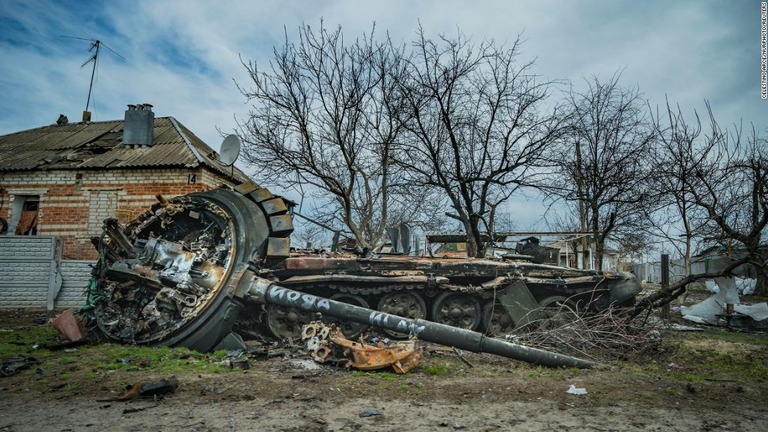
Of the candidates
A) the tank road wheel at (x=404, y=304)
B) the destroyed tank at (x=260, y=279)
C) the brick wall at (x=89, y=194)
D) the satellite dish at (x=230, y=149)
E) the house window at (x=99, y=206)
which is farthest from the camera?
the house window at (x=99, y=206)

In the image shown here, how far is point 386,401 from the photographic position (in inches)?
187

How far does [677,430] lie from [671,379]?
2042 mm

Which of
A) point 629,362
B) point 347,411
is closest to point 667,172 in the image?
point 629,362

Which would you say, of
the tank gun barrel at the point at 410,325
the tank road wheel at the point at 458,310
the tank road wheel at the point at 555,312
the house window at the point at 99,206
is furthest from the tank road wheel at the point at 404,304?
the house window at the point at 99,206

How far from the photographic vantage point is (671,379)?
584cm

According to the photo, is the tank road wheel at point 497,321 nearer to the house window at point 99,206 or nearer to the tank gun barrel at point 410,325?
the tank gun barrel at point 410,325

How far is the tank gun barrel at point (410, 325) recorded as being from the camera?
21.7 ft

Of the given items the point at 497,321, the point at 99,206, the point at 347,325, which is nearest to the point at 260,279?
the point at 347,325

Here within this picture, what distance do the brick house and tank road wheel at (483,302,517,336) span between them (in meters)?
11.5

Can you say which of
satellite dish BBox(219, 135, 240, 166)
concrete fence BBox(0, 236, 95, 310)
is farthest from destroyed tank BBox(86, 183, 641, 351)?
concrete fence BBox(0, 236, 95, 310)

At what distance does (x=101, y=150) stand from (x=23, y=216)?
358 centimetres

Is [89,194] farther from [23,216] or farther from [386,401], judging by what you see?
[386,401]

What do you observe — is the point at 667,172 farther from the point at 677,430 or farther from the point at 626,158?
the point at 677,430

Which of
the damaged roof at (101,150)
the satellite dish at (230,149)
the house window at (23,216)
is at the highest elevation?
the damaged roof at (101,150)
